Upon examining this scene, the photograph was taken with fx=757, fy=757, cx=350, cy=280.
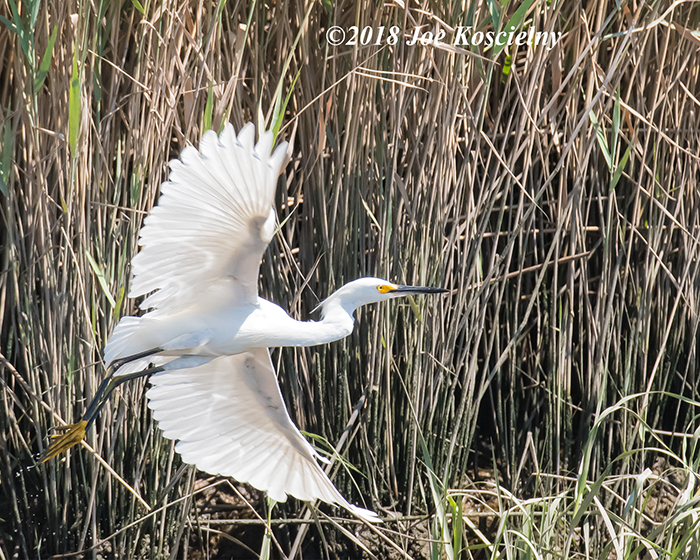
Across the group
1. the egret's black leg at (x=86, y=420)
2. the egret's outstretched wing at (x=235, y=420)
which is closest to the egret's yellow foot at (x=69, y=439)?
the egret's black leg at (x=86, y=420)

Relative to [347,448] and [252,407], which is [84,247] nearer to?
Result: [252,407]

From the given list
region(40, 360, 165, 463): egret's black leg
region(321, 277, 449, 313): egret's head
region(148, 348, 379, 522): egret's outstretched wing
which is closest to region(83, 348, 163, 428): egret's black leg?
region(40, 360, 165, 463): egret's black leg

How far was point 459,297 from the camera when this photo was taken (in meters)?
2.53

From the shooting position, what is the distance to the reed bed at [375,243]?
2.23 metres

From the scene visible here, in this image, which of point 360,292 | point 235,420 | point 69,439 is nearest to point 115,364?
point 69,439

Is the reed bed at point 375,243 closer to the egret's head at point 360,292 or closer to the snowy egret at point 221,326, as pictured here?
the snowy egret at point 221,326

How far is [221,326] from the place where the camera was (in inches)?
80.8

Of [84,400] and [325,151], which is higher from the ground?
[325,151]

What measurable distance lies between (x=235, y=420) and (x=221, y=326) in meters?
0.45

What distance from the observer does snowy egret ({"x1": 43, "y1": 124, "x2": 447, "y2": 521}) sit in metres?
1.67

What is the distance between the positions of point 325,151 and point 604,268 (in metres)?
1.08

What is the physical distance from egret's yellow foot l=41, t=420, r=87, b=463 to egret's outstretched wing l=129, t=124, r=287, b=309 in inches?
14.4

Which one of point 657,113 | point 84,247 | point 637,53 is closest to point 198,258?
point 84,247

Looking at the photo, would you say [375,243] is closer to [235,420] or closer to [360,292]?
[360,292]
